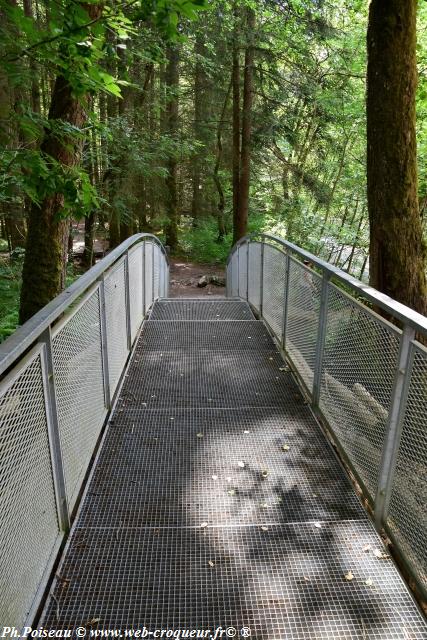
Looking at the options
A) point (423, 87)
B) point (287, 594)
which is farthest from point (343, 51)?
point (287, 594)

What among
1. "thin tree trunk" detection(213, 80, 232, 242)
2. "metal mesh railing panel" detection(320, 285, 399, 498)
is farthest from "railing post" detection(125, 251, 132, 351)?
"thin tree trunk" detection(213, 80, 232, 242)

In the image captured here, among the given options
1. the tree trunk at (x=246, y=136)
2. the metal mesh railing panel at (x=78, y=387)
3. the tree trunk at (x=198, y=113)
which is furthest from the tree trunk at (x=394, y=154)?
the tree trunk at (x=198, y=113)

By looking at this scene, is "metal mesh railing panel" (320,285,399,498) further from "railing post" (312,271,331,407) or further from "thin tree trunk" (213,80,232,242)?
"thin tree trunk" (213,80,232,242)

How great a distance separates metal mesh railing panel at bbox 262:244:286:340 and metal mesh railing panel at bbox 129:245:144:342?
1.66 meters

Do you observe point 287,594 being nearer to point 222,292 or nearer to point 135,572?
point 135,572

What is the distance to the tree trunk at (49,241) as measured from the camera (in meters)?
4.86

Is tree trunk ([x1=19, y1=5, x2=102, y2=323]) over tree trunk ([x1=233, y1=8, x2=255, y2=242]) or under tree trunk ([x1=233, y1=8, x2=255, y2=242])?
under

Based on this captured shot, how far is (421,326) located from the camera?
193 centimetres

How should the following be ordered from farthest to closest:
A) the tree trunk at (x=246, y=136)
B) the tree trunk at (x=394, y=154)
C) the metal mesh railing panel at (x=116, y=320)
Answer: the tree trunk at (x=246, y=136) → the tree trunk at (x=394, y=154) → the metal mesh railing panel at (x=116, y=320)

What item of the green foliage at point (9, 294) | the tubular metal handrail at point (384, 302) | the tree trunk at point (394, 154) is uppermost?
the tree trunk at point (394, 154)

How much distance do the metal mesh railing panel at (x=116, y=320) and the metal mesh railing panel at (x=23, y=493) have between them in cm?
160

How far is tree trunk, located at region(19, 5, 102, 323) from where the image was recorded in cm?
486

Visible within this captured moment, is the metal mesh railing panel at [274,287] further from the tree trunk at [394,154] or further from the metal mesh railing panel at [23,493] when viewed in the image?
the metal mesh railing panel at [23,493]

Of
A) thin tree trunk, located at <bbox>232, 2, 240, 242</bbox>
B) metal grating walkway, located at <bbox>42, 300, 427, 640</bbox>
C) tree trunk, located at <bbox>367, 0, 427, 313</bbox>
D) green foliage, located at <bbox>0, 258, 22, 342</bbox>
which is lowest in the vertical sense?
metal grating walkway, located at <bbox>42, 300, 427, 640</bbox>
